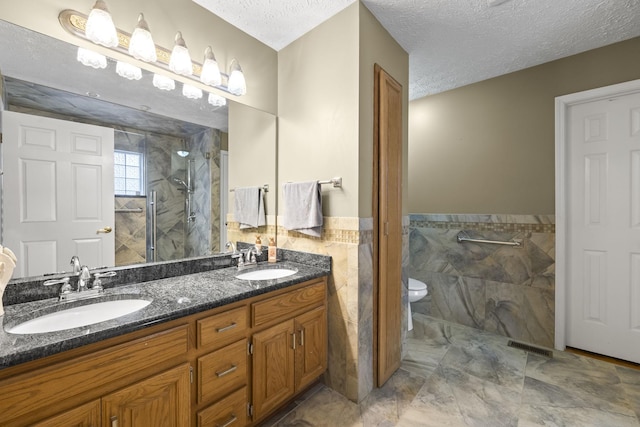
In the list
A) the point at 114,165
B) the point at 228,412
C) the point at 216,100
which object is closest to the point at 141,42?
the point at 216,100

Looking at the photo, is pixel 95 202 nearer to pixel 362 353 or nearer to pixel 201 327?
pixel 201 327

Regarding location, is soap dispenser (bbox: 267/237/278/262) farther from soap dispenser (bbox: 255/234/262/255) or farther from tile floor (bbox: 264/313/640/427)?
tile floor (bbox: 264/313/640/427)

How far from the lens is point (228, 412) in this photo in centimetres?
124

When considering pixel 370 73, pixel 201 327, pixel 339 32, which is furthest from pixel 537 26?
pixel 201 327

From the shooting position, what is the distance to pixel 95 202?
52.5 inches

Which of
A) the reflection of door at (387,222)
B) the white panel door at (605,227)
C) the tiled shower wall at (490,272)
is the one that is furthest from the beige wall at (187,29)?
the white panel door at (605,227)

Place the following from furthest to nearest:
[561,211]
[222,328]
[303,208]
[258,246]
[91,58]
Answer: [561,211]
[258,246]
[303,208]
[91,58]
[222,328]

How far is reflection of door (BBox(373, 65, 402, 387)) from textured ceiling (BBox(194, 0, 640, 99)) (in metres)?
0.39

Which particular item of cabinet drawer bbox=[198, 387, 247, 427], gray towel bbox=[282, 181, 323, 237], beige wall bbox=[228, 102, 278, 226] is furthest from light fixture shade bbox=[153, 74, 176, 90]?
cabinet drawer bbox=[198, 387, 247, 427]

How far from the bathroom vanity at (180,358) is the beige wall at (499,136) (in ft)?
6.07

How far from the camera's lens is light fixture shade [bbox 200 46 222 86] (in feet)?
5.34

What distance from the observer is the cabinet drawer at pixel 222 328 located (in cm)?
114

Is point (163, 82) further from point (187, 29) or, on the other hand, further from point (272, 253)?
point (272, 253)

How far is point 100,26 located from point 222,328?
1478 mm
